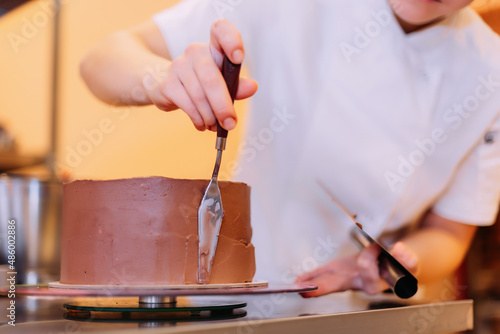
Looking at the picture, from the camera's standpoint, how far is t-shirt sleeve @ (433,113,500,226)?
1275 millimetres

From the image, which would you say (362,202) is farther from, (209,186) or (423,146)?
(209,186)

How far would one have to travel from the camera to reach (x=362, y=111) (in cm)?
128

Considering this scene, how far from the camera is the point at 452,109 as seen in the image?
1.32 m

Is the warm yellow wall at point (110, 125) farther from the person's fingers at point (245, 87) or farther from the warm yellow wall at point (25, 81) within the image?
the person's fingers at point (245, 87)

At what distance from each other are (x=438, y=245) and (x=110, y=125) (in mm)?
959

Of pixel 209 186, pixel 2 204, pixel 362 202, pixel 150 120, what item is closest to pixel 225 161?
pixel 150 120

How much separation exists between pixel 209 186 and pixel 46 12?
3.25 ft

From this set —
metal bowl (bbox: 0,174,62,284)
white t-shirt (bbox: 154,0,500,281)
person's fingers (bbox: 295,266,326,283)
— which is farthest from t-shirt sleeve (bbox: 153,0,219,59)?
person's fingers (bbox: 295,266,326,283)

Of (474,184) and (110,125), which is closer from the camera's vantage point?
(474,184)

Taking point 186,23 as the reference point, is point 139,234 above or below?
below

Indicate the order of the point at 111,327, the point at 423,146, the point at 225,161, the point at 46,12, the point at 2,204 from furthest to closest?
the point at 225,161 → the point at 46,12 → the point at 423,146 → the point at 2,204 → the point at 111,327

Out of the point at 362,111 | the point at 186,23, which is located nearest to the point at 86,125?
the point at 186,23

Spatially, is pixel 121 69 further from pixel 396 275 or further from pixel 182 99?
pixel 396 275

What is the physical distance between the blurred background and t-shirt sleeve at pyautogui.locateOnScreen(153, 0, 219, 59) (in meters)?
0.25
